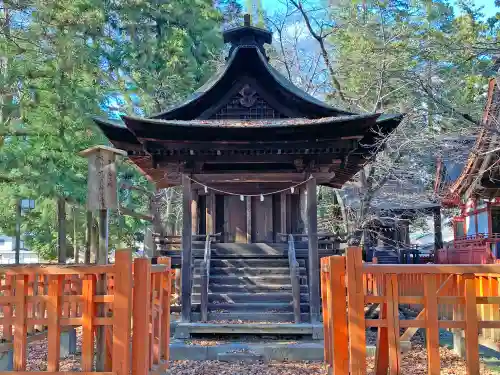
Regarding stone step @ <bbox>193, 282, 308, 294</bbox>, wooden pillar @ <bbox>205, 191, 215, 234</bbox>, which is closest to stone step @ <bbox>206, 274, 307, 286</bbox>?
stone step @ <bbox>193, 282, 308, 294</bbox>

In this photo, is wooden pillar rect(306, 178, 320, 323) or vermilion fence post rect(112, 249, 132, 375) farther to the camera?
wooden pillar rect(306, 178, 320, 323)

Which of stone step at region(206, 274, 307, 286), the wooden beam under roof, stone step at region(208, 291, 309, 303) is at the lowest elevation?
stone step at region(208, 291, 309, 303)

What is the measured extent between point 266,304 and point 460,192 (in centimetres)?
1037

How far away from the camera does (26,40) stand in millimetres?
16109

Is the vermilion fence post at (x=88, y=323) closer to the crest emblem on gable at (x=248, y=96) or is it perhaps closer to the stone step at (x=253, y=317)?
the stone step at (x=253, y=317)

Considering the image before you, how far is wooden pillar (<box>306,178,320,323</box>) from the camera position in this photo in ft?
33.9

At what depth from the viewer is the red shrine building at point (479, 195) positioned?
12.0m

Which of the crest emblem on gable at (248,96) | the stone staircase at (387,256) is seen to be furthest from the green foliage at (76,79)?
the stone staircase at (387,256)

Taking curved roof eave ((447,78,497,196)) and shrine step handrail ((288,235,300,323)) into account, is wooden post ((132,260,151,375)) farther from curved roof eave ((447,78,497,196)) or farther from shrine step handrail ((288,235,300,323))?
curved roof eave ((447,78,497,196))

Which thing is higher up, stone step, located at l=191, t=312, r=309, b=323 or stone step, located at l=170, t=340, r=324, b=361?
stone step, located at l=191, t=312, r=309, b=323

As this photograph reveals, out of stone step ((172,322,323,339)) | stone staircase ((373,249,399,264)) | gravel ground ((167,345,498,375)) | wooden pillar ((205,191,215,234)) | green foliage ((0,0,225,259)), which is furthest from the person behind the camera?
stone staircase ((373,249,399,264))

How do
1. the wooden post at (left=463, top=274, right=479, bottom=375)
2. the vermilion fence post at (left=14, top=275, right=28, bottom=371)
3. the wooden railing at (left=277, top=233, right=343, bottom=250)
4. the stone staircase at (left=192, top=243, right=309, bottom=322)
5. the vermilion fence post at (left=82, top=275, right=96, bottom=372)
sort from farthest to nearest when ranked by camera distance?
the wooden railing at (left=277, top=233, right=343, bottom=250), the stone staircase at (left=192, top=243, right=309, bottom=322), the vermilion fence post at (left=14, top=275, right=28, bottom=371), the vermilion fence post at (left=82, top=275, right=96, bottom=372), the wooden post at (left=463, top=274, right=479, bottom=375)

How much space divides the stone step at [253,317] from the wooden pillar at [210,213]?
4.60m

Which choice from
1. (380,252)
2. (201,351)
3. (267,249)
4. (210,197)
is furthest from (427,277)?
(380,252)
